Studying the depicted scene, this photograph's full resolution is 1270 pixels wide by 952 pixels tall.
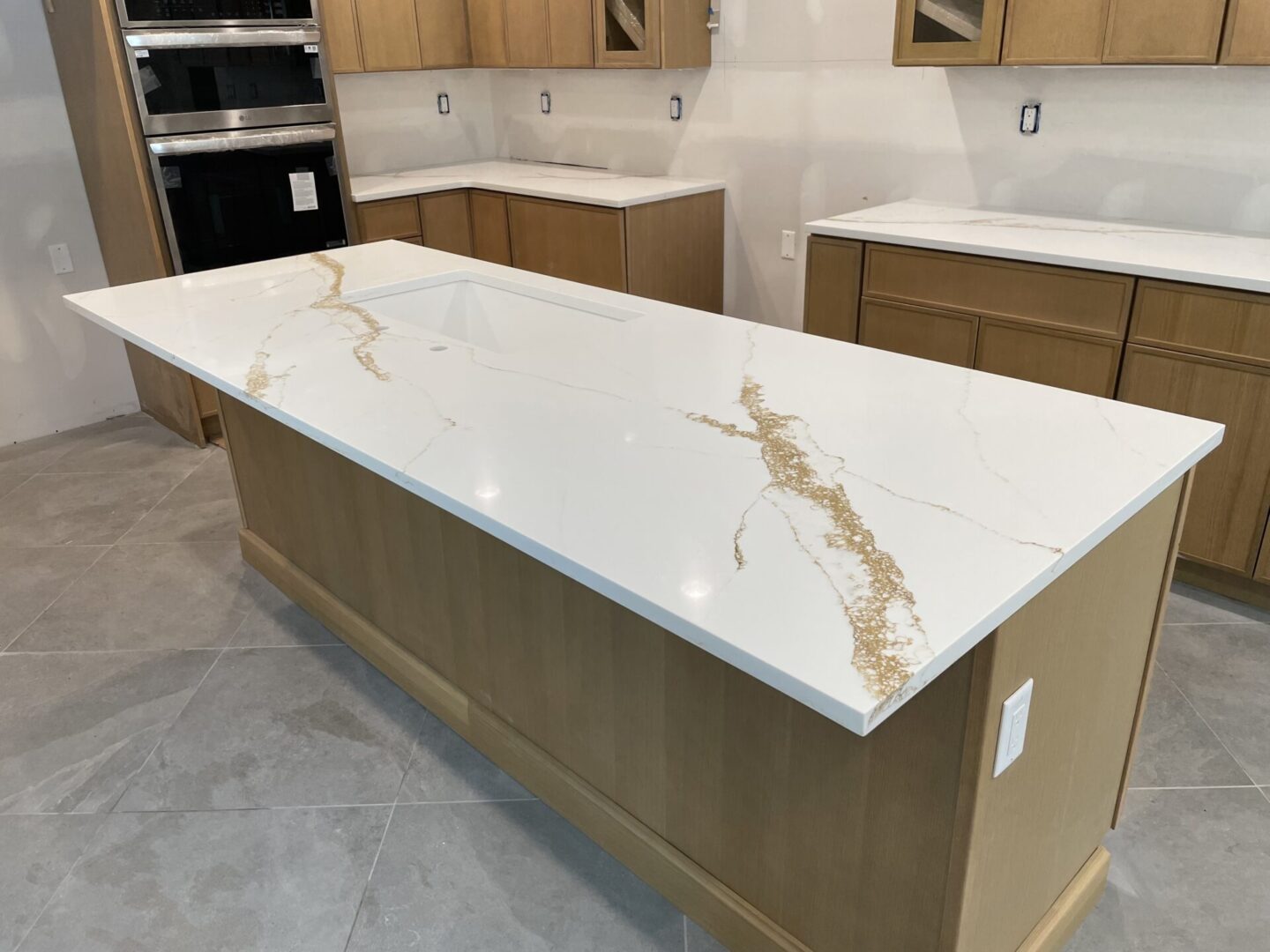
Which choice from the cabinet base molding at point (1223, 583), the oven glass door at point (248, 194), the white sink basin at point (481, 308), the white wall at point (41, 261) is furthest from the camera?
the white wall at point (41, 261)

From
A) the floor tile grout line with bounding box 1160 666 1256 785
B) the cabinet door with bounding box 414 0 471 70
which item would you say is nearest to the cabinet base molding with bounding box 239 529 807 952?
the floor tile grout line with bounding box 1160 666 1256 785

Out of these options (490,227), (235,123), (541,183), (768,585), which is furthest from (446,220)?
(768,585)

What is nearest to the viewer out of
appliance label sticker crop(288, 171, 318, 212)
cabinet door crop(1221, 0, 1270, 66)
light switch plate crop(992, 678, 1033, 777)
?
light switch plate crop(992, 678, 1033, 777)

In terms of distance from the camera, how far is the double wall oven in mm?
3453

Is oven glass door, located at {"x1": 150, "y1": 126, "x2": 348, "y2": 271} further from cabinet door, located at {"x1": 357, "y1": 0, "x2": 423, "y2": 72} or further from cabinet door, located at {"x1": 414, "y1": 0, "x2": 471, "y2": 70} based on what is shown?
cabinet door, located at {"x1": 414, "y1": 0, "x2": 471, "y2": 70}

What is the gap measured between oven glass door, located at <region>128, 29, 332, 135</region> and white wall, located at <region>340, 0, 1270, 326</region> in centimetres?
131

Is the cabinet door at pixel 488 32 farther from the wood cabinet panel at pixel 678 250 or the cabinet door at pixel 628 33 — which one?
the wood cabinet panel at pixel 678 250

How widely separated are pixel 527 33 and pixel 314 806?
366cm

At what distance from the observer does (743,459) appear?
144 centimetres

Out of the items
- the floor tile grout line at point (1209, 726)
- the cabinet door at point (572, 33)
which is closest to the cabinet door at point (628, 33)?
the cabinet door at point (572, 33)

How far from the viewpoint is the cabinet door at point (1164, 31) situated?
2514mm

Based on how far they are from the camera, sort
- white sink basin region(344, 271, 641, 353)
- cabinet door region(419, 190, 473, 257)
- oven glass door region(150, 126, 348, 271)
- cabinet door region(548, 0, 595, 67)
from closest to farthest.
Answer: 1. white sink basin region(344, 271, 641, 353)
2. oven glass door region(150, 126, 348, 271)
3. cabinet door region(548, 0, 595, 67)
4. cabinet door region(419, 190, 473, 257)

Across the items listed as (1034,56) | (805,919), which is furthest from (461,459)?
(1034,56)

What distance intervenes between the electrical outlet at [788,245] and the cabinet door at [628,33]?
34.3 inches
